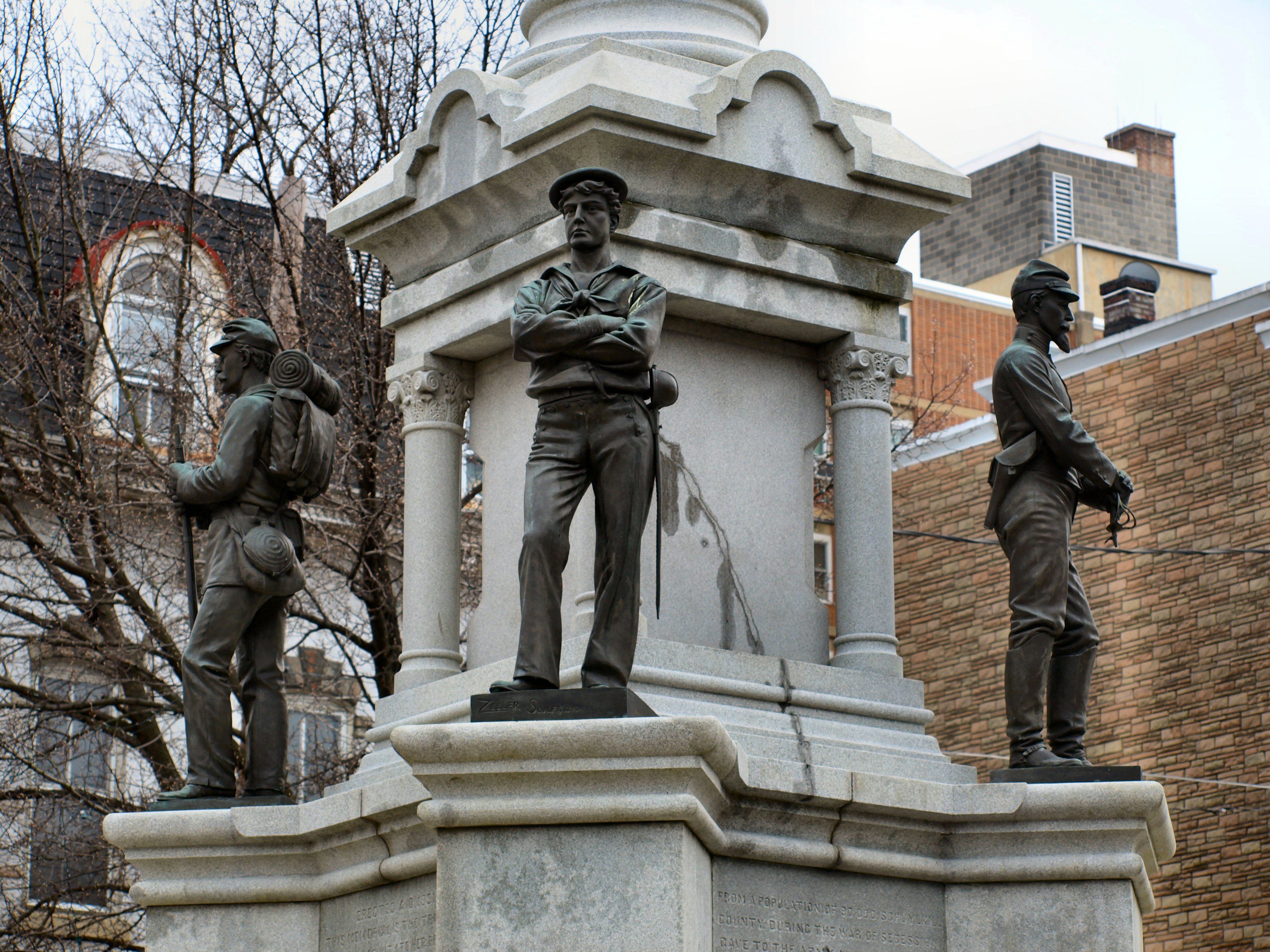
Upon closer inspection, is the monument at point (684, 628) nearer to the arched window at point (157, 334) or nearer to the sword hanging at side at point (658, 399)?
the sword hanging at side at point (658, 399)

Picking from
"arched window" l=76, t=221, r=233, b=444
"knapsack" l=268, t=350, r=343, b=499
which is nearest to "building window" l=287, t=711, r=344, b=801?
"arched window" l=76, t=221, r=233, b=444

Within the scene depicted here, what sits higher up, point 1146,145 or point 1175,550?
point 1146,145

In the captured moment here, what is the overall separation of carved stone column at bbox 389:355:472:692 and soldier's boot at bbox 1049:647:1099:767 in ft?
10.1

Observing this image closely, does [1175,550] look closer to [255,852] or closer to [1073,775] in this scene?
[1073,775]

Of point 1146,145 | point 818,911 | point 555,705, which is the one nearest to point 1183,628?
point 818,911

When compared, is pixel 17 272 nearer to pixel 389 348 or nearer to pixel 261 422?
pixel 389 348

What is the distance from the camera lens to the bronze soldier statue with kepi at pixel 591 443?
8898 mm

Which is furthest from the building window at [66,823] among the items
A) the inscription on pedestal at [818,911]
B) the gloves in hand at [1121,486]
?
the gloves in hand at [1121,486]

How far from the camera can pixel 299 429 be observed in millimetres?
10453

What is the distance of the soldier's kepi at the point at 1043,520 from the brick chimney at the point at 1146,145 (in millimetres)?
42594

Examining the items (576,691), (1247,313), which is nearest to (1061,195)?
(1247,313)

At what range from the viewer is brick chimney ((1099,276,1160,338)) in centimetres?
3312

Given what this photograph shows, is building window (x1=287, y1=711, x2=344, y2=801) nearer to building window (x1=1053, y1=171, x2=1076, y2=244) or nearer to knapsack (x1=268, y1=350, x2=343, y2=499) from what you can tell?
knapsack (x1=268, y1=350, x2=343, y2=499)

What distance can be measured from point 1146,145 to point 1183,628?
1152 inches
